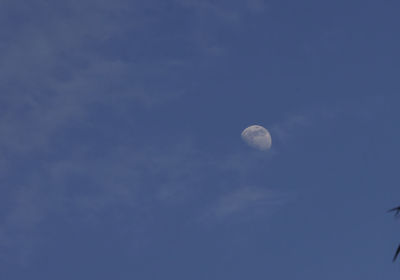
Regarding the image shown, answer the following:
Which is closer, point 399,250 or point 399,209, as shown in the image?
point 399,209

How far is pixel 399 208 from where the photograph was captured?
29.4 metres

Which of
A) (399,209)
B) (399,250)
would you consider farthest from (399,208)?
(399,250)

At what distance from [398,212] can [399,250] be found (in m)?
7.33

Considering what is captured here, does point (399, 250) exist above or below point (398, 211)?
below

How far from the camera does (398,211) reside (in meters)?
29.5

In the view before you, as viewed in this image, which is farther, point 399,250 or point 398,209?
point 399,250

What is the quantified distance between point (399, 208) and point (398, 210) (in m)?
0.27

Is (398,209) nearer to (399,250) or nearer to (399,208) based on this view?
(399,208)

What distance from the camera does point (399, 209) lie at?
96.3ft

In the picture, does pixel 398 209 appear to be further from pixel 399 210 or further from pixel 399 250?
pixel 399 250

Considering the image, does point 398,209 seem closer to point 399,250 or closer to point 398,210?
point 398,210

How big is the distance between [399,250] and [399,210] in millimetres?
7535

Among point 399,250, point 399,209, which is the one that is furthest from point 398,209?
point 399,250

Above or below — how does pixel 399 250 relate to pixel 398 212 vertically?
below
